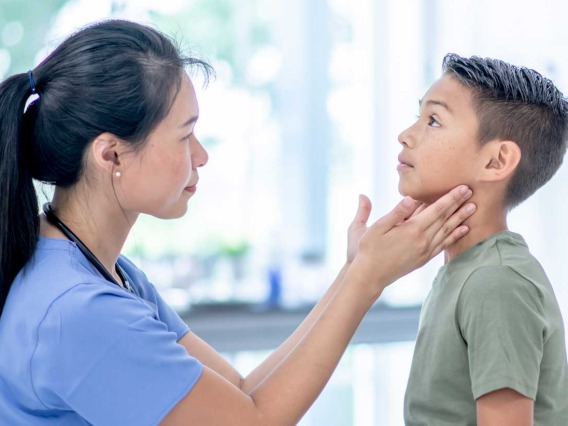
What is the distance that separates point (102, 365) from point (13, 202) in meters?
0.29

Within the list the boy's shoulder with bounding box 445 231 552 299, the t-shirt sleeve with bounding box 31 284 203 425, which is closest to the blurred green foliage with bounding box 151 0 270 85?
the boy's shoulder with bounding box 445 231 552 299

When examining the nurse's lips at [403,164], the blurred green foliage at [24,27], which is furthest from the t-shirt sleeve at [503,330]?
the blurred green foliage at [24,27]

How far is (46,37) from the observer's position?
2.87 meters

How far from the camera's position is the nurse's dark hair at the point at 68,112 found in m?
1.18

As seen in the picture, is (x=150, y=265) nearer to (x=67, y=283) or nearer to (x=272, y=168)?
(x=272, y=168)

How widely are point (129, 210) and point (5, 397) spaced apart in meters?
0.33

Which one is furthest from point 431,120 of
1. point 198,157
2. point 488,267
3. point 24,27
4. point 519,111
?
point 24,27

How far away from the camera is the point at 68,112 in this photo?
1184 mm

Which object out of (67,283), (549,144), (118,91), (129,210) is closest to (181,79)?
(118,91)

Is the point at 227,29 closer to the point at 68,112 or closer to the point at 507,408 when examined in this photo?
the point at 68,112

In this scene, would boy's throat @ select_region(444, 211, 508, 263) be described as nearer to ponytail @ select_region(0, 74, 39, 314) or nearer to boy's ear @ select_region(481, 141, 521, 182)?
boy's ear @ select_region(481, 141, 521, 182)

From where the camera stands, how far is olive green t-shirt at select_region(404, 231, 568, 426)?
3.60 feet

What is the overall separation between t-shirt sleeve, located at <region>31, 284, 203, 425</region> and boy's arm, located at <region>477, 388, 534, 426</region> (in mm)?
409

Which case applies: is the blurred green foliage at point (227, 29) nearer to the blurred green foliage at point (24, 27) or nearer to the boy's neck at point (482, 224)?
the blurred green foliage at point (24, 27)
